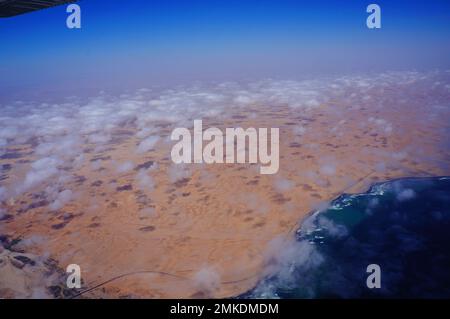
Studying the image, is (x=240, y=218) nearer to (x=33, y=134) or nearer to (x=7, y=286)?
(x=7, y=286)

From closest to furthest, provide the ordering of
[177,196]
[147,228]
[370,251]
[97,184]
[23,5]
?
[23,5] → [370,251] → [147,228] → [177,196] → [97,184]

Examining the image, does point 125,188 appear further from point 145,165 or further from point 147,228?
point 147,228

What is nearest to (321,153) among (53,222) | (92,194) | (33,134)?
(92,194)

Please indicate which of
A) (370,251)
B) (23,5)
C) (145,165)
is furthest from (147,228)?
(23,5)

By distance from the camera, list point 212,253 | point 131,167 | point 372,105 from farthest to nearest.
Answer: point 372,105 < point 131,167 < point 212,253

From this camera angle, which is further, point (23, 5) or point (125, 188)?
point (125, 188)

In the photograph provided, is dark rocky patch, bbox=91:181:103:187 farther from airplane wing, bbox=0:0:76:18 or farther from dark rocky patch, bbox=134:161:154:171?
airplane wing, bbox=0:0:76:18
